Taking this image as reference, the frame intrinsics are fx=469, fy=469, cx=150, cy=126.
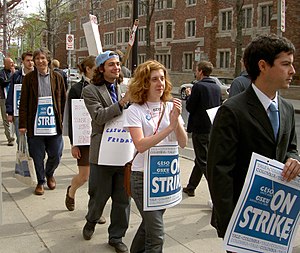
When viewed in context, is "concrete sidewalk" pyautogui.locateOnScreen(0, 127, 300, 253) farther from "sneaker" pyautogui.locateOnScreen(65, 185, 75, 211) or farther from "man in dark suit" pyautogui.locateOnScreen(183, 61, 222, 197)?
"man in dark suit" pyautogui.locateOnScreen(183, 61, 222, 197)

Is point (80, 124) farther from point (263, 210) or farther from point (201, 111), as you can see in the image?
point (263, 210)

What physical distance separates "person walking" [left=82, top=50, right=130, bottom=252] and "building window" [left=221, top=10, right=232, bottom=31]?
120ft

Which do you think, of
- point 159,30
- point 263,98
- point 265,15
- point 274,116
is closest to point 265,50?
point 263,98

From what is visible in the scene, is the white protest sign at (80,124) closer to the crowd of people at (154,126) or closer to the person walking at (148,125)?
the crowd of people at (154,126)

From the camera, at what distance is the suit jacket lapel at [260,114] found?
97.9 inches

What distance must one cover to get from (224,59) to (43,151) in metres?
34.7

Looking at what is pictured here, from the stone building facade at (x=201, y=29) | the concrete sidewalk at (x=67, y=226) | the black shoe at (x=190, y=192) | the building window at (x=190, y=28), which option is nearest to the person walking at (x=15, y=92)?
the concrete sidewalk at (x=67, y=226)

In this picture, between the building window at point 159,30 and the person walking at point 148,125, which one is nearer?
the person walking at point 148,125

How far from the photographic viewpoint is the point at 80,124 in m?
5.43

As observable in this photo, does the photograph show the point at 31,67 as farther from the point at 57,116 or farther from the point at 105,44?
the point at 105,44

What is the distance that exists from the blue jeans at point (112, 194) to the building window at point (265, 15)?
33073mm

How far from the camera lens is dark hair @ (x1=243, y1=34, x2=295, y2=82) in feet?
8.11

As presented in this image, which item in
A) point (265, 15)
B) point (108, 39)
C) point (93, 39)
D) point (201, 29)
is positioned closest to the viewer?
point (93, 39)

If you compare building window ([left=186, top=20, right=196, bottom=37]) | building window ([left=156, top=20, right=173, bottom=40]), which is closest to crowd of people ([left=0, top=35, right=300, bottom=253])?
building window ([left=186, top=20, right=196, bottom=37])
